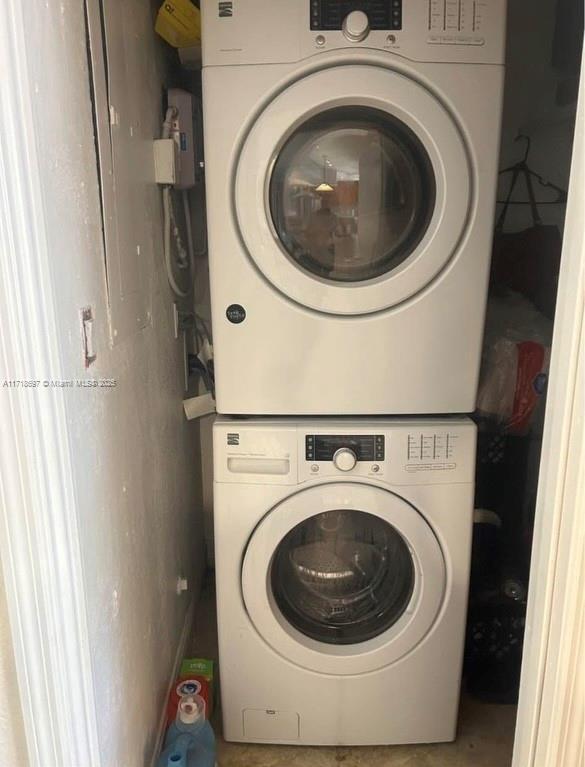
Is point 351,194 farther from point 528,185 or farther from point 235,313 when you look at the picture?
point 528,185

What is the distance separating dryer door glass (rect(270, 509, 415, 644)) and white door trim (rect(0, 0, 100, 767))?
2.04 feet

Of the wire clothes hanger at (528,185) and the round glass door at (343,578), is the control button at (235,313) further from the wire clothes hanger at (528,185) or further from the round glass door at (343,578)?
the wire clothes hanger at (528,185)

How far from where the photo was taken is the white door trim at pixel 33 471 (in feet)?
2.22

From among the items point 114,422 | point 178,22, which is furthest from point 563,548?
point 178,22

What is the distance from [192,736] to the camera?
1.36 metres

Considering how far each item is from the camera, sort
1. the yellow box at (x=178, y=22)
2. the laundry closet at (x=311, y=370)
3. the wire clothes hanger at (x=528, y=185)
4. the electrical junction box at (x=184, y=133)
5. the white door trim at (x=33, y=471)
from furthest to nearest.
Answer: the wire clothes hanger at (x=528, y=185)
the electrical junction box at (x=184, y=133)
the yellow box at (x=178, y=22)
the laundry closet at (x=311, y=370)
the white door trim at (x=33, y=471)

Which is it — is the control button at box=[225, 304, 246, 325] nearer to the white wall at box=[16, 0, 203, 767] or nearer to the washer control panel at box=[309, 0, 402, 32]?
the white wall at box=[16, 0, 203, 767]

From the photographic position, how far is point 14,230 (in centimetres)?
68

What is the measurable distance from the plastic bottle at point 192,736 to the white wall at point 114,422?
5 centimetres

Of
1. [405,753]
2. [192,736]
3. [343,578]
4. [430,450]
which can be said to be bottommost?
[405,753]

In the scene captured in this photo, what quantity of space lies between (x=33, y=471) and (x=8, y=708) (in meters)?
0.31

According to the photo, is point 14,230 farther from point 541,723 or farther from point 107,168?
point 541,723

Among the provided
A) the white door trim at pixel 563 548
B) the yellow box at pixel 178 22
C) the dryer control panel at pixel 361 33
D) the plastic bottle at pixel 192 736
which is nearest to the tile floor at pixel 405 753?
the plastic bottle at pixel 192 736

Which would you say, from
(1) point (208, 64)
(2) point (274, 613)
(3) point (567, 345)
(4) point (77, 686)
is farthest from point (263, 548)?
(1) point (208, 64)
